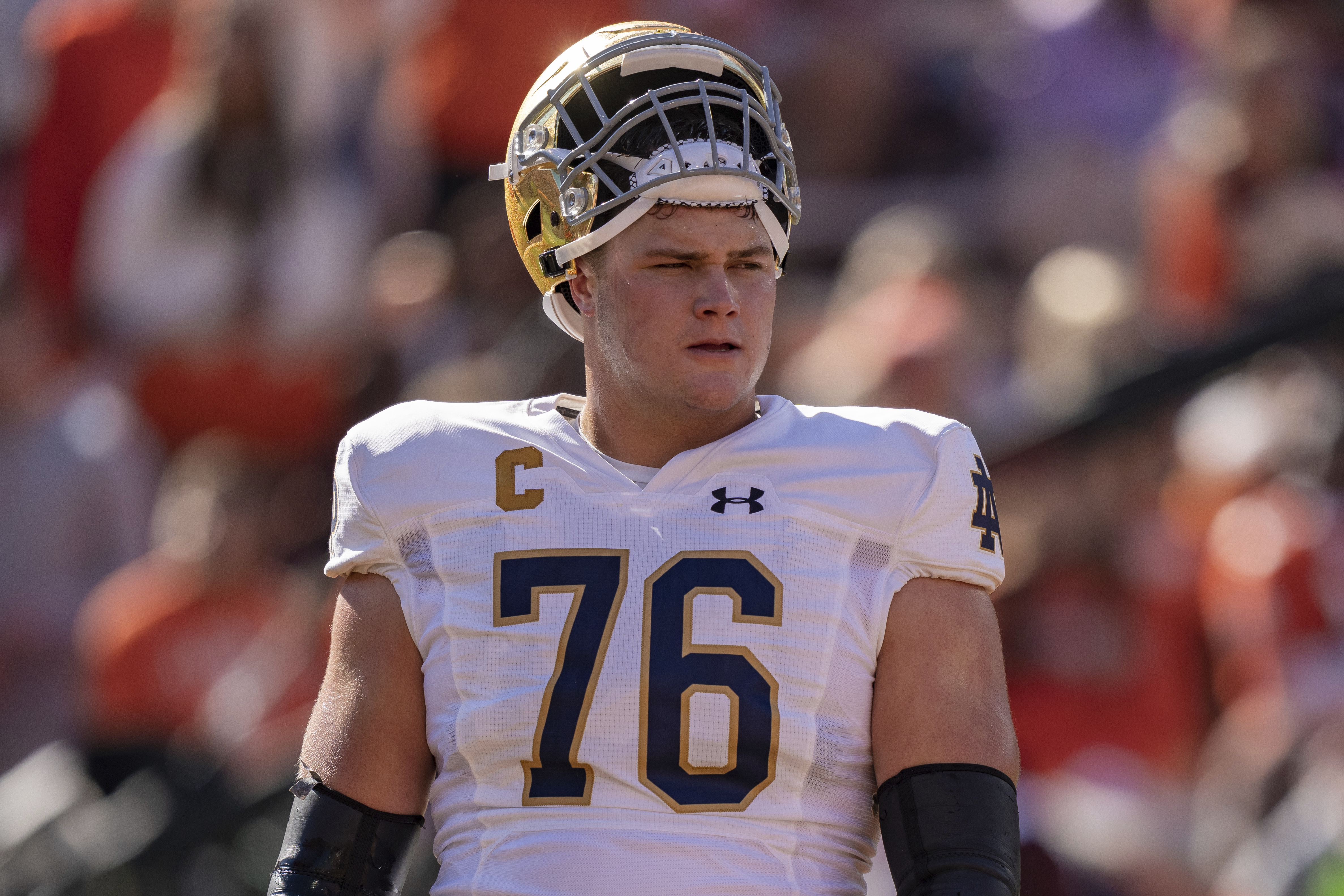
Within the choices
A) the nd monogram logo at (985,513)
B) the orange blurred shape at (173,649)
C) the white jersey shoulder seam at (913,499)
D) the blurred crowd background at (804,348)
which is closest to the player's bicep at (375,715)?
the white jersey shoulder seam at (913,499)

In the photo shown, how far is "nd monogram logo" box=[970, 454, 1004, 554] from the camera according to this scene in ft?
8.67

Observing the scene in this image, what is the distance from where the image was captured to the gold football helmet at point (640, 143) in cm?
266

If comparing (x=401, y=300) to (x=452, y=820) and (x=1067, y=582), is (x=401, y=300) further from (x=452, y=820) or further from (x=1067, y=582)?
(x=452, y=820)

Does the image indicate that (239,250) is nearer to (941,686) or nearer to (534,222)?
(534,222)

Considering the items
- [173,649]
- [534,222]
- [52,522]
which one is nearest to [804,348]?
[173,649]

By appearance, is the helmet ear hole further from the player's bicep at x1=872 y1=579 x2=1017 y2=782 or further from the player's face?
the player's bicep at x1=872 y1=579 x2=1017 y2=782

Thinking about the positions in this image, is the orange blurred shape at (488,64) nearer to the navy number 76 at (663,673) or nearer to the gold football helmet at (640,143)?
the gold football helmet at (640,143)

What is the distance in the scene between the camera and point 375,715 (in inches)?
105

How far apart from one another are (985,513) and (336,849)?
1.13 metres

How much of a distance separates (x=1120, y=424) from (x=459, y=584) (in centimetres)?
325

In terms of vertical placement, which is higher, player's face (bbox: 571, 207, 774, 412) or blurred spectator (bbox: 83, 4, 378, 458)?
blurred spectator (bbox: 83, 4, 378, 458)

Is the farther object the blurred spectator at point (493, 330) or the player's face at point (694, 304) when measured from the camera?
the blurred spectator at point (493, 330)

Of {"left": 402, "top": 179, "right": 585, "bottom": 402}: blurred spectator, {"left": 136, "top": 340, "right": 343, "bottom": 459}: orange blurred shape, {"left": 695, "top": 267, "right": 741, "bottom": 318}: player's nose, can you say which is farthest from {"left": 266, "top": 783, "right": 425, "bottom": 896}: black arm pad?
{"left": 136, "top": 340, "right": 343, "bottom": 459}: orange blurred shape

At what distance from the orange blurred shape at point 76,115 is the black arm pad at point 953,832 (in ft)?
16.3
